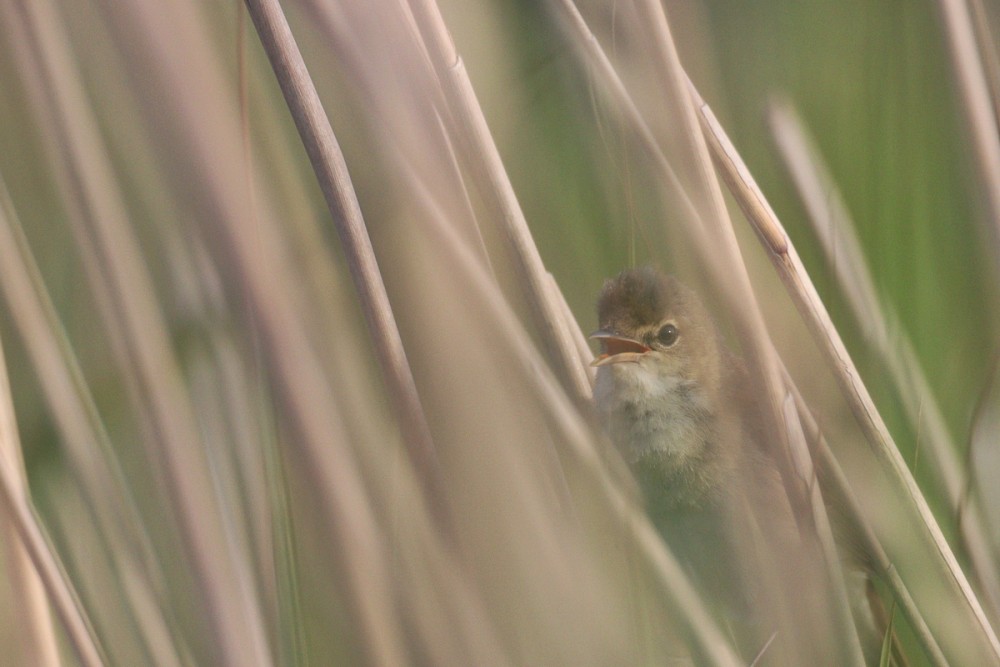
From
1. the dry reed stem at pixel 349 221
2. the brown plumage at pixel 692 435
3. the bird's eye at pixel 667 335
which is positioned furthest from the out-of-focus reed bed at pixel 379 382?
the bird's eye at pixel 667 335

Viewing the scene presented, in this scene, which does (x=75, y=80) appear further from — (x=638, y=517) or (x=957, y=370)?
(x=957, y=370)

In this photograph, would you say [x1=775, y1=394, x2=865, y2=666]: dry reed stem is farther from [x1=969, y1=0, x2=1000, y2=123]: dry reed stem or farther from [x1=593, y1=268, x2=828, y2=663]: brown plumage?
[x1=969, y1=0, x2=1000, y2=123]: dry reed stem

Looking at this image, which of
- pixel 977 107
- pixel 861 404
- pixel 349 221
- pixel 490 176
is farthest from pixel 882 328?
pixel 349 221

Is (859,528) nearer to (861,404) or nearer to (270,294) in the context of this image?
(861,404)

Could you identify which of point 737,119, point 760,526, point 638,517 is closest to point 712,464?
point 760,526

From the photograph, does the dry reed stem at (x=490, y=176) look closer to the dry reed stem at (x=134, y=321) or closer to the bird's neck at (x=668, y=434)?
the bird's neck at (x=668, y=434)

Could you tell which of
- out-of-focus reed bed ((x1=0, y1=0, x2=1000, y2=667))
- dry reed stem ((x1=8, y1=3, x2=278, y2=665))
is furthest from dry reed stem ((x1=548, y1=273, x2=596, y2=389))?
dry reed stem ((x1=8, y1=3, x2=278, y2=665))

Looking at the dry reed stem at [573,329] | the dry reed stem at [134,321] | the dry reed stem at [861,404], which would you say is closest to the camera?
the dry reed stem at [134,321]
